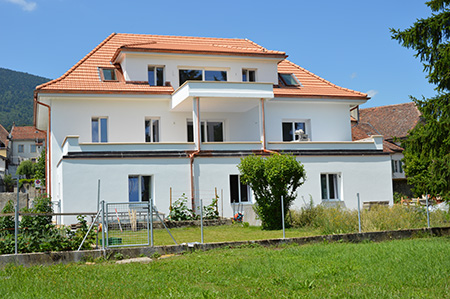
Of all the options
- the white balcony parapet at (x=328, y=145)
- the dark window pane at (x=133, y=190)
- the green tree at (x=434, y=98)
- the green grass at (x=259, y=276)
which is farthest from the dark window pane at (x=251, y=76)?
the green grass at (x=259, y=276)

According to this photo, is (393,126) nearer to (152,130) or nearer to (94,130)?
(152,130)

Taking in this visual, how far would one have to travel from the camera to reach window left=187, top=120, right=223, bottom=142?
1135 inches

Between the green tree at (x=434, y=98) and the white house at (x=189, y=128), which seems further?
the white house at (x=189, y=128)

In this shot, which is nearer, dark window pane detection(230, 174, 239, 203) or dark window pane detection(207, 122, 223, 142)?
dark window pane detection(230, 174, 239, 203)

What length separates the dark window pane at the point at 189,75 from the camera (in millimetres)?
29328

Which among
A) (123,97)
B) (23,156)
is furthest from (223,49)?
(23,156)

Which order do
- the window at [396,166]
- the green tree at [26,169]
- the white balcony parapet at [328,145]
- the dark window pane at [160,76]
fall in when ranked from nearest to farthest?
1. the white balcony parapet at [328,145]
2. the dark window pane at [160,76]
3. the window at [396,166]
4. the green tree at [26,169]

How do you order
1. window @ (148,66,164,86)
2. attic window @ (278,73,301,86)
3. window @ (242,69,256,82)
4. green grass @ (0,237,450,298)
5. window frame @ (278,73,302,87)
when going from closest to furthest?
green grass @ (0,237,450,298) → window @ (148,66,164,86) → window @ (242,69,256,82) → window frame @ (278,73,302,87) → attic window @ (278,73,301,86)

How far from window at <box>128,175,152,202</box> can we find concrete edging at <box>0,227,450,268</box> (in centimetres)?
1047

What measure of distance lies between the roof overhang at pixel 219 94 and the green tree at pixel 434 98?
11678 millimetres

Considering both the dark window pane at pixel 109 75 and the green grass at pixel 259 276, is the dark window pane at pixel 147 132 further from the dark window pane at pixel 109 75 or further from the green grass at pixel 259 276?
the green grass at pixel 259 276

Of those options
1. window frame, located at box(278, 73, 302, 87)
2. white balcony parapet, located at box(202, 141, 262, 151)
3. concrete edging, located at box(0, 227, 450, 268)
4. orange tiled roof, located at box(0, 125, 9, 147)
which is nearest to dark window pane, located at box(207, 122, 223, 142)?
white balcony parapet, located at box(202, 141, 262, 151)

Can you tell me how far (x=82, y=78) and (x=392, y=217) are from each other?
17721 mm

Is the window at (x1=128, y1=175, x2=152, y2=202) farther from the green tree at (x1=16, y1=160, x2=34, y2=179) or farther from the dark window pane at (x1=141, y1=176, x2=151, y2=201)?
the green tree at (x1=16, y1=160, x2=34, y2=179)
